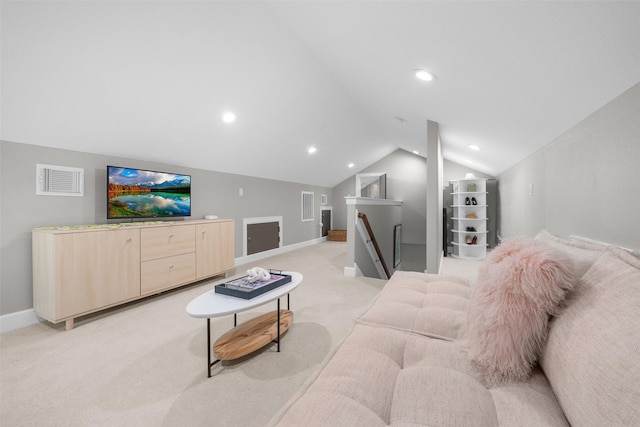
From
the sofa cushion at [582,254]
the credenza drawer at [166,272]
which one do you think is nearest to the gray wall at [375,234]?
the credenza drawer at [166,272]

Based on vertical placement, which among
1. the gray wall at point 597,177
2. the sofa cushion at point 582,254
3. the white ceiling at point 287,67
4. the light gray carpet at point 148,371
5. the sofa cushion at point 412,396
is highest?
the white ceiling at point 287,67

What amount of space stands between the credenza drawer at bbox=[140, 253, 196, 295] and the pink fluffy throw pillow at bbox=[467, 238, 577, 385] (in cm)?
325

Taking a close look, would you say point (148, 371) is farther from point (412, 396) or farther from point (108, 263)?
point (412, 396)

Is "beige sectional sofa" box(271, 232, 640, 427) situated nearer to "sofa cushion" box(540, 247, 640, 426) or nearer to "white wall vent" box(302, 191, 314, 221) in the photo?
"sofa cushion" box(540, 247, 640, 426)

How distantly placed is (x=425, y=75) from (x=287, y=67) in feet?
5.71

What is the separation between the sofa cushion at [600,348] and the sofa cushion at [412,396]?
107 millimetres

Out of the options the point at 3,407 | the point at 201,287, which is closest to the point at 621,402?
the point at 3,407

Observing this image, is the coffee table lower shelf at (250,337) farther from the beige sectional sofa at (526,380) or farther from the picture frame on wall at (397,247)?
the picture frame on wall at (397,247)

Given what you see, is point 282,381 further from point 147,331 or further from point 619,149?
point 619,149

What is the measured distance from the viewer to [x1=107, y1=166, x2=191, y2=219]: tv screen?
2.98 metres

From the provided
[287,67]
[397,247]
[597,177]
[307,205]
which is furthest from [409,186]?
[597,177]

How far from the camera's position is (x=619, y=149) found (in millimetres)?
1346

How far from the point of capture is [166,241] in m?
3.20

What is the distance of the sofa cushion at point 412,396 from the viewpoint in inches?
29.3
